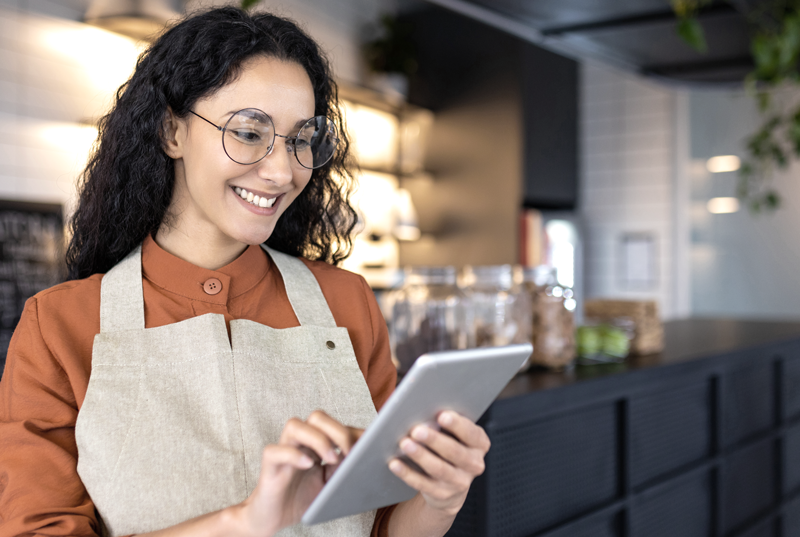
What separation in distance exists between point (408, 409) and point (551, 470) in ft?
3.53

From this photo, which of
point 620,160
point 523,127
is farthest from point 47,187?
point 620,160

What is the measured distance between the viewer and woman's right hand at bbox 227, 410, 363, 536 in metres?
0.79

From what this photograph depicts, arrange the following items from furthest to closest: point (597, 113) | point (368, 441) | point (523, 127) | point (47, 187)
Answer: point (597, 113) → point (523, 127) → point (47, 187) → point (368, 441)

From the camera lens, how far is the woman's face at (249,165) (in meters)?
1.05

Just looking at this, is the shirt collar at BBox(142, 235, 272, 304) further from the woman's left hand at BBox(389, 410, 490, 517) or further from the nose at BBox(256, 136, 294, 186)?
the woman's left hand at BBox(389, 410, 490, 517)

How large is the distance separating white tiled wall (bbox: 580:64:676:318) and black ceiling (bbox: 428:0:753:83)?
301cm

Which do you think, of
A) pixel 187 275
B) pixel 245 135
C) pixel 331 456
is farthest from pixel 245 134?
pixel 331 456

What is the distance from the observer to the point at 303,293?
1.21 meters

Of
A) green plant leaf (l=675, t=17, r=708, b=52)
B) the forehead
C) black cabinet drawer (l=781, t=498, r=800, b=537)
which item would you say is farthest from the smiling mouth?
black cabinet drawer (l=781, t=498, r=800, b=537)

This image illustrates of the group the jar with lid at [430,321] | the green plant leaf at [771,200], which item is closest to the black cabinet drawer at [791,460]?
the jar with lid at [430,321]

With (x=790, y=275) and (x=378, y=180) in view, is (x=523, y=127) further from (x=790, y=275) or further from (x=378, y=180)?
(x=790, y=275)

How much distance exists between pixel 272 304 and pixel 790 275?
4.95m

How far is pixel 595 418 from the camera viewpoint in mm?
1853

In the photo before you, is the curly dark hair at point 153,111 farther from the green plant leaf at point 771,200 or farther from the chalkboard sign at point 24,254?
the green plant leaf at point 771,200
